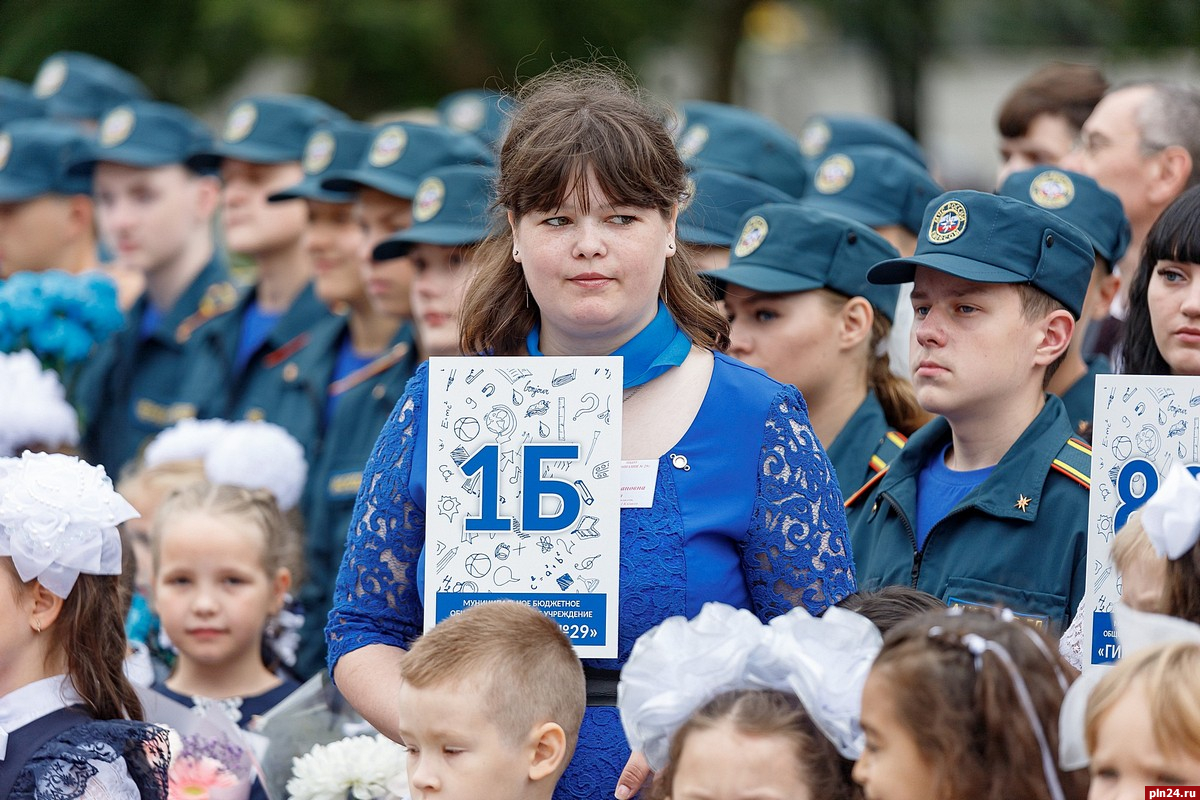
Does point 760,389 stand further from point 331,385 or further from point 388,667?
point 331,385

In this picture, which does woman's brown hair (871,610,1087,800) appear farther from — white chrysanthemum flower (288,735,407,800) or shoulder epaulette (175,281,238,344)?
shoulder epaulette (175,281,238,344)

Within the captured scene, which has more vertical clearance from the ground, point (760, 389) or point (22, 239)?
point (22, 239)

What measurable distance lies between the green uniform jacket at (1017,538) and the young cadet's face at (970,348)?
0.45ft

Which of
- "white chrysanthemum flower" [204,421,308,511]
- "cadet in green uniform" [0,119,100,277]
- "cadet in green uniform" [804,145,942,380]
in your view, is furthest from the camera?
"cadet in green uniform" [0,119,100,277]

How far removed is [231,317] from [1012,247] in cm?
467

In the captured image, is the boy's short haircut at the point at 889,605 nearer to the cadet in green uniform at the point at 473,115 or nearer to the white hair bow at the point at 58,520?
the white hair bow at the point at 58,520

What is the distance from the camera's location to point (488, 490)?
3305 mm

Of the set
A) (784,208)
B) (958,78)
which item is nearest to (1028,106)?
(784,208)

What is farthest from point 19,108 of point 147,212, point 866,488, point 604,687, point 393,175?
point 604,687

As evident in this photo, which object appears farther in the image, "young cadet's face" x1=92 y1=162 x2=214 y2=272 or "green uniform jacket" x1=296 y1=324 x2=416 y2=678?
"young cadet's face" x1=92 y1=162 x2=214 y2=272

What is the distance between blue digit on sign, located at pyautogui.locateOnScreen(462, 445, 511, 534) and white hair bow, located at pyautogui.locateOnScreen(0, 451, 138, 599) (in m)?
1.08

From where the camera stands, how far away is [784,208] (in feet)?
17.0

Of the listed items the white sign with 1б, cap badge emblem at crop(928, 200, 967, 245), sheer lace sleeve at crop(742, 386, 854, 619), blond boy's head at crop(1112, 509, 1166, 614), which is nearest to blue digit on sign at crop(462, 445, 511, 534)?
the white sign with 1б

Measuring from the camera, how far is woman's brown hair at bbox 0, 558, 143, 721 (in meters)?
3.91
